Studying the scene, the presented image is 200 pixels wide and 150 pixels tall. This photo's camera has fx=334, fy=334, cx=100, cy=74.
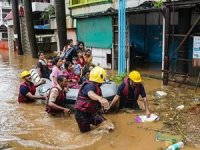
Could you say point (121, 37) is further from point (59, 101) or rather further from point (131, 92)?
point (59, 101)

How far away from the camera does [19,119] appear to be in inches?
330

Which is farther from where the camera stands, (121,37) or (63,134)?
(121,37)

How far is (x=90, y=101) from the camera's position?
20.9ft

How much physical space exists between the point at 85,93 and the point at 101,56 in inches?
389

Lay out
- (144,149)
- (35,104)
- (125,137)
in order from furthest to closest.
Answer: (35,104) < (125,137) < (144,149)

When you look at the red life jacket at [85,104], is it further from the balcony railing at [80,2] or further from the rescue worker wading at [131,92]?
the balcony railing at [80,2]

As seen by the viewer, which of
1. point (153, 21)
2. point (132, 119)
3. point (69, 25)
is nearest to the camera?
point (132, 119)

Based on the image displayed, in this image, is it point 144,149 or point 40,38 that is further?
point 40,38

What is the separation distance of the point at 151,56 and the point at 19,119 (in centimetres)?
985

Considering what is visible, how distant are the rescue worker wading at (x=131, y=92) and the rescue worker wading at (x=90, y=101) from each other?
994 mm

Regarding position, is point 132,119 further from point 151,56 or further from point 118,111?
point 151,56

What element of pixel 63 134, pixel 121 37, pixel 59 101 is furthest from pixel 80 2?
pixel 63 134

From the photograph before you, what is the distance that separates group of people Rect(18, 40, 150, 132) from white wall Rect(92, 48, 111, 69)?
4.14m

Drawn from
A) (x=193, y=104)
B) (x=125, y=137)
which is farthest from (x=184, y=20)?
(x=125, y=137)
